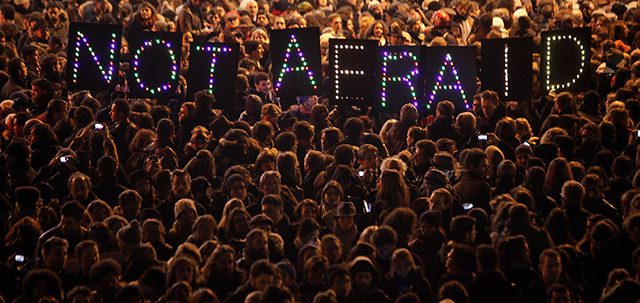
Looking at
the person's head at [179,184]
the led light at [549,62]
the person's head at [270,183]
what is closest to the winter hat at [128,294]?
the person's head at [179,184]

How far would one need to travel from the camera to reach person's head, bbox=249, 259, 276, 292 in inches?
354

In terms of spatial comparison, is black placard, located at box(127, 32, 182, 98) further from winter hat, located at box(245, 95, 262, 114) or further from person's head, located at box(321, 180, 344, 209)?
person's head, located at box(321, 180, 344, 209)

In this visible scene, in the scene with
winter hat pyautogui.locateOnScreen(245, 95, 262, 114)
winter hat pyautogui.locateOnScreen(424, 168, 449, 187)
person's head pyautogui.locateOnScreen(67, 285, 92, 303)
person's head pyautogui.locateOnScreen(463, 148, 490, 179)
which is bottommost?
person's head pyautogui.locateOnScreen(67, 285, 92, 303)

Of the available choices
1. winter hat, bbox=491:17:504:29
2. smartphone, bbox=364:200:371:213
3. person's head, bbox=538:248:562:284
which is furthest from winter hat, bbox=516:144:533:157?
winter hat, bbox=491:17:504:29

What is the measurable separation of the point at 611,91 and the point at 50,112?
7.95 m

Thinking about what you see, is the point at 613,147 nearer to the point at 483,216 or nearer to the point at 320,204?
the point at 483,216

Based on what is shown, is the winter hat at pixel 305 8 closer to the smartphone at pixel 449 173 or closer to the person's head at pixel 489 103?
the person's head at pixel 489 103

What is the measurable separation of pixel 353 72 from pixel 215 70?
1920 mm

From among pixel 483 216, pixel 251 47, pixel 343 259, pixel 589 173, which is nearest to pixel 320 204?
pixel 343 259

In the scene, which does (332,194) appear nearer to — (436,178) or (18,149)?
(436,178)

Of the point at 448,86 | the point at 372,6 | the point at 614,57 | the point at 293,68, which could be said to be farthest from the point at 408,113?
the point at 372,6

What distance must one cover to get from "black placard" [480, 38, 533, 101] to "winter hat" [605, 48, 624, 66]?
1.89m

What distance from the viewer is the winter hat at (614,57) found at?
1503cm

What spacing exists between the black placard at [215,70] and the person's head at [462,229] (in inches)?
194
